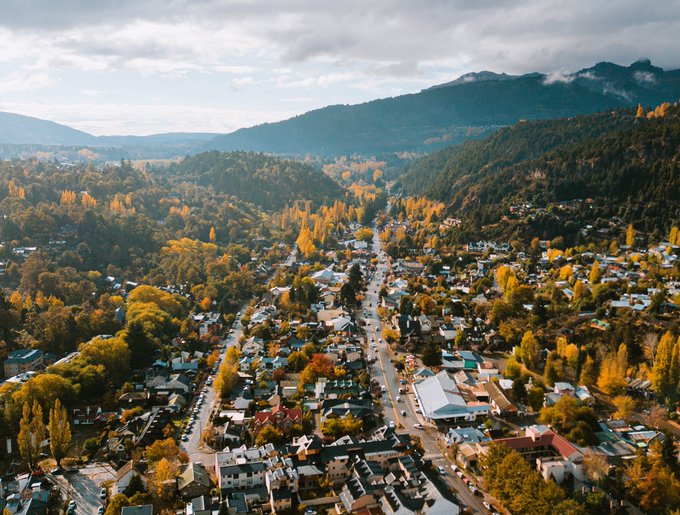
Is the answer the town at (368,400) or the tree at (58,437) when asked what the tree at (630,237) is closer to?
the town at (368,400)

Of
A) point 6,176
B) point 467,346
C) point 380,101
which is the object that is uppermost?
point 380,101

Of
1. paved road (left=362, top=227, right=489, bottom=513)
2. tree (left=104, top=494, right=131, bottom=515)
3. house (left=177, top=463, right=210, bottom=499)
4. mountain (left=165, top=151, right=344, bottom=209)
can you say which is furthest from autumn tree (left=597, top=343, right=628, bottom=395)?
mountain (left=165, top=151, right=344, bottom=209)

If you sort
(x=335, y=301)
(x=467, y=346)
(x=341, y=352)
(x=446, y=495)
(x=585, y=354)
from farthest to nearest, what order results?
(x=335, y=301), (x=467, y=346), (x=341, y=352), (x=585, y=354), (x=446, y=495)

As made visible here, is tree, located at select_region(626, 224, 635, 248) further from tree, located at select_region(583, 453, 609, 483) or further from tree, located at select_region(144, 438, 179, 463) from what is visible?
tree, located at select_region(144, 438, 179, 463)

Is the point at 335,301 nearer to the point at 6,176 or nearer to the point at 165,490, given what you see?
the point at 165,490

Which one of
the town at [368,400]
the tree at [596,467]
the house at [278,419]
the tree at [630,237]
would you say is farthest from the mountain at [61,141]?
the tree at [596,467]

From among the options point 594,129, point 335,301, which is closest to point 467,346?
point 335,301

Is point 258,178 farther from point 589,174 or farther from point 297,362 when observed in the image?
point 297,362
